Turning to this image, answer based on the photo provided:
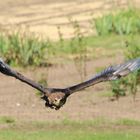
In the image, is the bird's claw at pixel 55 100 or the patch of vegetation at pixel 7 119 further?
the patch of vegetation at pixel 7 119

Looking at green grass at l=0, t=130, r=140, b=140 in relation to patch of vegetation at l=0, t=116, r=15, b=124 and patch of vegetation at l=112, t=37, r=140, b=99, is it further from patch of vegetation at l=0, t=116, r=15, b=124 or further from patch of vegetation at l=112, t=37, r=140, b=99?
patch of vegetation at l=112, t=37, r=140, b=99

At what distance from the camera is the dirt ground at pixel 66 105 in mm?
11781

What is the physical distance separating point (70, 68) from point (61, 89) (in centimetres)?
718

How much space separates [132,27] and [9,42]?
4048mm

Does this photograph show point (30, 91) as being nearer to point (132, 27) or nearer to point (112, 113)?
point (112, 113)

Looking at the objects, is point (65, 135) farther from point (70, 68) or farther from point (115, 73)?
point (70, 68)

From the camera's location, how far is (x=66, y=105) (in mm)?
12602

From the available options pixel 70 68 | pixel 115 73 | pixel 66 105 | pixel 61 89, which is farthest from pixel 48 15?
pixel 61 89

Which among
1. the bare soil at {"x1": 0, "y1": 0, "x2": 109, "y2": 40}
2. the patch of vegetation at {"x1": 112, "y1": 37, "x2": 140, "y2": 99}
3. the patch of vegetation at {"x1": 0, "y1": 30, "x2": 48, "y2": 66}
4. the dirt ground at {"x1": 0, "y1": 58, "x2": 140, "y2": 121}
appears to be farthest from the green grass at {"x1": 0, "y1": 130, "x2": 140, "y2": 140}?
the bare soil at {"x1": 0, "y1": 0, "x2": 109, "y2": 40}

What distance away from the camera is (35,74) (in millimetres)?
14844

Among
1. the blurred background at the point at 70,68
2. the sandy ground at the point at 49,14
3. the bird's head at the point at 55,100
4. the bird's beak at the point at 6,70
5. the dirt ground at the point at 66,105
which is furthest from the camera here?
the sandy ground at the point at 49,14

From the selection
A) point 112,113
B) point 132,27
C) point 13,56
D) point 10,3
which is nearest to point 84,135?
point 112,113

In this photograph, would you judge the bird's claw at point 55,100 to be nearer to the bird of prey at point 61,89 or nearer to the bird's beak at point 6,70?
the bird of prey at point 61,89

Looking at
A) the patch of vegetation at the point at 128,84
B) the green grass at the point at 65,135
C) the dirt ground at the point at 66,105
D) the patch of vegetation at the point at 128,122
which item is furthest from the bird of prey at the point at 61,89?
the patch of vegetation at the point at 128,84
